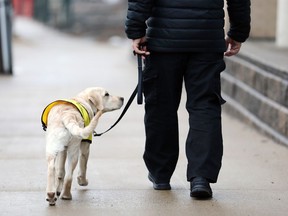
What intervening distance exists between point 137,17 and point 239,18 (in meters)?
0.79

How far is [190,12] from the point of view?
5703 millimetres

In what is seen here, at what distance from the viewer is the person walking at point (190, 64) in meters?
5.72

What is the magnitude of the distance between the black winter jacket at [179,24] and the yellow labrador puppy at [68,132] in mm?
539

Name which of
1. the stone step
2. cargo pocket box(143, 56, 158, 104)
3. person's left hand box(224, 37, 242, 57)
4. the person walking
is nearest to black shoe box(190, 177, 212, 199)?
the person walking

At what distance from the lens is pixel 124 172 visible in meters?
6.89

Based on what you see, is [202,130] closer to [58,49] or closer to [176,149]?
[176,149]

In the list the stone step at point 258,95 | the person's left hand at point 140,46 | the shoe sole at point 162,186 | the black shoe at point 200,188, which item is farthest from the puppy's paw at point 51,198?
the stone step at point 258,95

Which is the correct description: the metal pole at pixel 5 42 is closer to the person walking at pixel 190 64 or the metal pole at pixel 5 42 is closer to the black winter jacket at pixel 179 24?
the person walking at pixel 190 64

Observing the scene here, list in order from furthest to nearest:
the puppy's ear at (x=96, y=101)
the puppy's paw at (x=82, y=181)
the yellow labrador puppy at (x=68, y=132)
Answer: the puppy's paw at (x=82, y=181), the puppy's ear at (x=96, y=101), the yellow labrador puppy at (x=68, y=132)

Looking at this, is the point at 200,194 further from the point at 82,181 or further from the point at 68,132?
the point at 68,132

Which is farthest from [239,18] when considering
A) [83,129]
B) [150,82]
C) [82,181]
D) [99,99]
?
[82,181]

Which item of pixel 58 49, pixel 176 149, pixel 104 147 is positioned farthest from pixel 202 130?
pixel 58 49

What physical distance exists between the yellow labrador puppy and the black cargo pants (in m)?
0.29

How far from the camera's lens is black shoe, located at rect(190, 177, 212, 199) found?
575 cm
